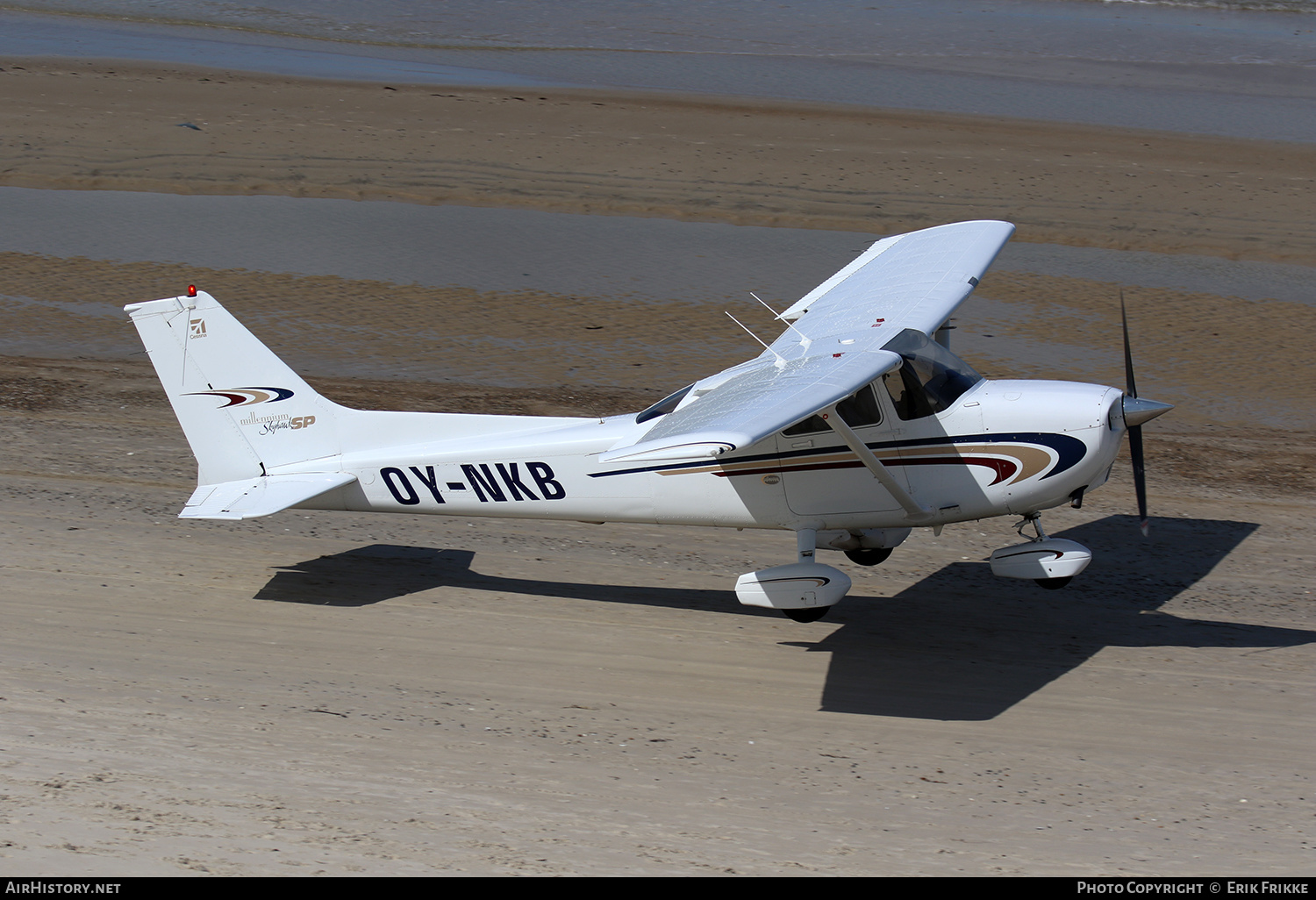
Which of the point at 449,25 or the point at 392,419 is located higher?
the point at 449,25

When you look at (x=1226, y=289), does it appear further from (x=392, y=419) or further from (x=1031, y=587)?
(x=392, y=419)

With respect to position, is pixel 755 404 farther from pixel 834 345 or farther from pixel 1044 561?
pixel 1044 561

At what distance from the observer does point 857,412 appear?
917cm

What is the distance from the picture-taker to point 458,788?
24.7 feet

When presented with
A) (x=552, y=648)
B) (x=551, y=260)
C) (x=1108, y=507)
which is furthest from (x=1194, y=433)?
(x=551, y=260)

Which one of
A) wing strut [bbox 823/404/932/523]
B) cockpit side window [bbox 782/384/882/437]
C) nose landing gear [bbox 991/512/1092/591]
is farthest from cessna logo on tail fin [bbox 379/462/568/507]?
nose landing gear [bbox 991/512/1092/591]

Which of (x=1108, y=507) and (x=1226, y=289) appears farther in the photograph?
(x=1226, y=289)

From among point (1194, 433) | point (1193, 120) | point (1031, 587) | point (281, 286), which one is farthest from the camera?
point (1193, 120)

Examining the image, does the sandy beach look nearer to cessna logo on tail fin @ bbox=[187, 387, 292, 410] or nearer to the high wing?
cessna logo on tail fin @ bbox=[187, 387, 292, 410]

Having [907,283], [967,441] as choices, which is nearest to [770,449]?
[967,441]

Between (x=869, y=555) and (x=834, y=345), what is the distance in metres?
2.28

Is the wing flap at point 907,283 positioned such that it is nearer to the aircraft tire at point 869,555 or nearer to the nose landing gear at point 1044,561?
the nose landing gear at point 1044,561

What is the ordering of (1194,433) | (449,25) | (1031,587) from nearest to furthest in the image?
(1031,587) < (1194,433) < (449,25)

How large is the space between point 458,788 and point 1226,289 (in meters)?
16.1
